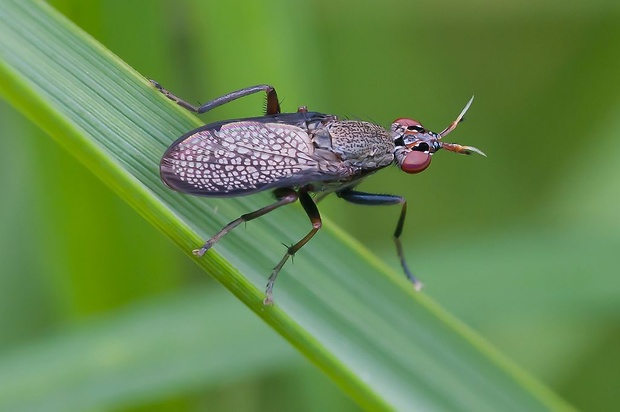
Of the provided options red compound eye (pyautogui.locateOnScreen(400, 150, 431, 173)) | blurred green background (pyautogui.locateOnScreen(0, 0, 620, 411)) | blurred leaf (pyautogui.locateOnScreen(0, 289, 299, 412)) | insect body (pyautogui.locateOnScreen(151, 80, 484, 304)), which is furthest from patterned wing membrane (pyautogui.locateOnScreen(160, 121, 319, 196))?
blurred leaf (pyautogui.locateOnScreen(0, 289, 299, 412))

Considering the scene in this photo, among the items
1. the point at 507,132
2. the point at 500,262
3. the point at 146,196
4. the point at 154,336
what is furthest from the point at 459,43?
the point at 146,196

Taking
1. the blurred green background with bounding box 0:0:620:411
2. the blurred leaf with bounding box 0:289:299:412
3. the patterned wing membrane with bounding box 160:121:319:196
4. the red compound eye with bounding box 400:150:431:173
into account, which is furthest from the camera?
the red compound eye with bounding box 400:150:431:173

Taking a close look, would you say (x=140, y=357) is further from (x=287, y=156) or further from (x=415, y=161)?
(x=415, y=161)

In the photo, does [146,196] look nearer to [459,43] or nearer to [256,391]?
[256,391]

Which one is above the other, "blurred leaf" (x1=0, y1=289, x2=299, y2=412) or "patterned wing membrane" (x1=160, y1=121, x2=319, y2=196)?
"patterned wing membrane" (x1=160, y1=121, x2=319, y2=196)

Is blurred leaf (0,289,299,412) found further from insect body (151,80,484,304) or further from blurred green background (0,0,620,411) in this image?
insect body (151,80,484,304)

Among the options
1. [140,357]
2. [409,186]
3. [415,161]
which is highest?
[415,161]

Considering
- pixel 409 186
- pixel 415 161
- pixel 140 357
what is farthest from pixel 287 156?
pixel 409 186
